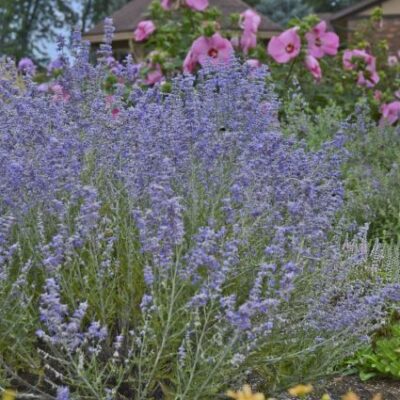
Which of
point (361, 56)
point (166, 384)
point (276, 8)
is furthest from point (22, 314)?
point (276, 8)

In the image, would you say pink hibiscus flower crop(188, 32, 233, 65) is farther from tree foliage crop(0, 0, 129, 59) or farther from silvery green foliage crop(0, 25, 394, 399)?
tree foliage crop(0, 0, 129, 59)

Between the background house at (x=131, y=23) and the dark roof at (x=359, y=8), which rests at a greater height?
the dark roof at (x=359, y=8)

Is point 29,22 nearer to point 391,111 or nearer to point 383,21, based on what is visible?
point 383,21

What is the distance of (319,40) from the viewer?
792cm

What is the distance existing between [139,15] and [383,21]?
5676 millimetres

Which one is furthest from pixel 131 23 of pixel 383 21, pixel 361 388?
pixel 361 388

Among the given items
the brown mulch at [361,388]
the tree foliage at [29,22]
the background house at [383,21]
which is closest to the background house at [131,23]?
the background house at [383,21]

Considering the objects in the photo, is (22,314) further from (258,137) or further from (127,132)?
(258,137)

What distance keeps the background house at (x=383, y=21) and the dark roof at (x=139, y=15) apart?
1.39m

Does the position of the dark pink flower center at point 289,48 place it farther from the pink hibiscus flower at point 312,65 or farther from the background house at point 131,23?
the background house at point 131,23

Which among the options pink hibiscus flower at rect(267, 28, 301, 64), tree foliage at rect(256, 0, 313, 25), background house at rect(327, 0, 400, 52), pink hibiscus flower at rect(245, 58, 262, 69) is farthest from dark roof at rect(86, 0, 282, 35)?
pink hibiscus flower at rect(245, 58, 262, 69)

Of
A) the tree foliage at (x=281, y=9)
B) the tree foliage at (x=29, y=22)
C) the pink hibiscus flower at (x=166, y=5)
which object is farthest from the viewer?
the tree foliage at (x=29, y=22)

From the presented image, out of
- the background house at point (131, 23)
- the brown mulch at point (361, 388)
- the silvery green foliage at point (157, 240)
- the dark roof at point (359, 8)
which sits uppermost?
the dark roof at point (359, 8)

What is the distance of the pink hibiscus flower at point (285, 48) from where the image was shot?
299 inches
